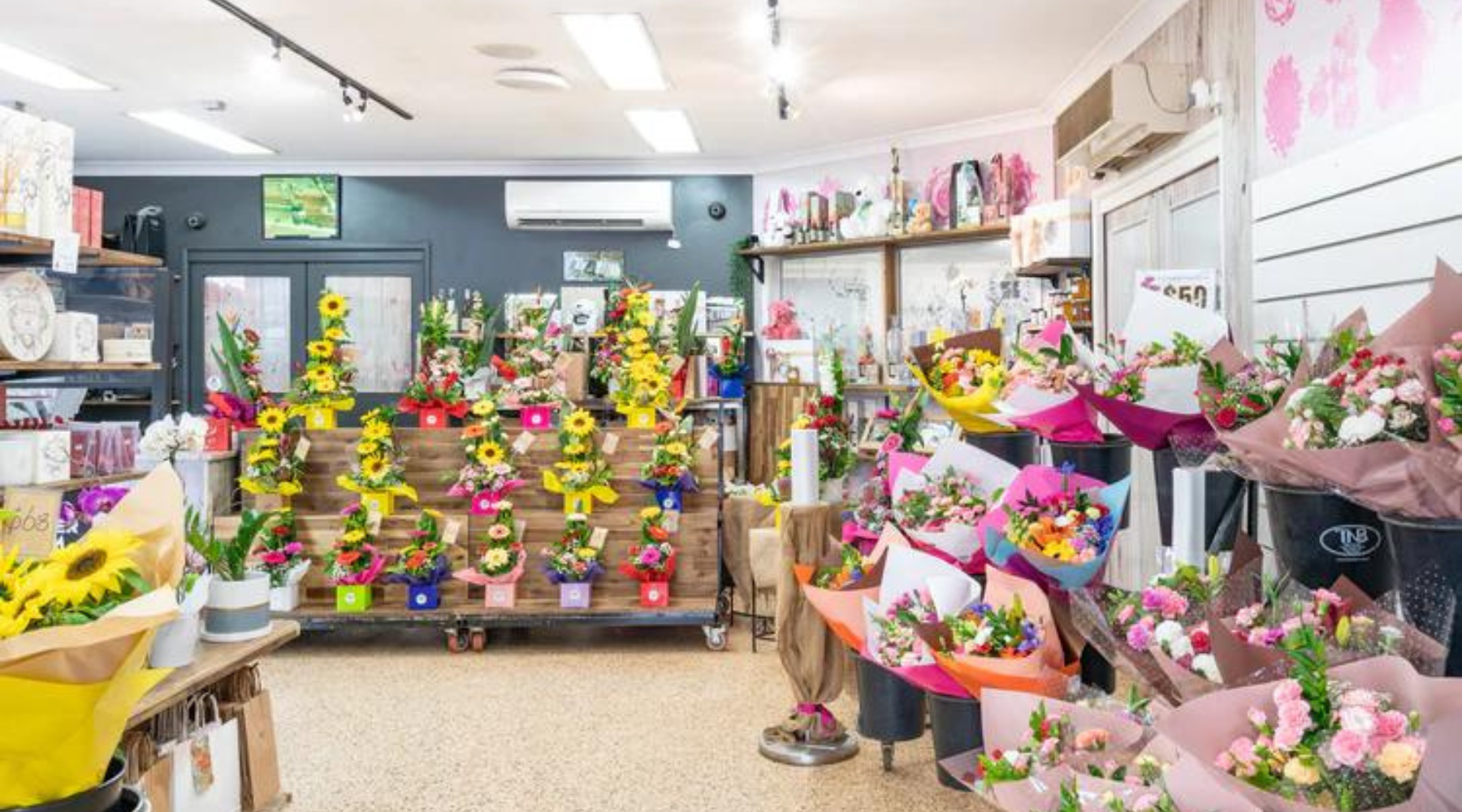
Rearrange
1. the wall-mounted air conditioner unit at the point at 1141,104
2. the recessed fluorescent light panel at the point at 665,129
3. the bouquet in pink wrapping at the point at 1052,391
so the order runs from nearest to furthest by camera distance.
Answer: the bouquet in pink wrapping at the point at 1052,391, the wall-mounted air conditioner unit at the point at 1141,104, the recessed fluorescent light panel at the point at 665,129

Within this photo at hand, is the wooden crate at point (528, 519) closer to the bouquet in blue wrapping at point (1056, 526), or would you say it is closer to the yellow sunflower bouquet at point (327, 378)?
the yellow sunflower bouquet at point (327, 378)

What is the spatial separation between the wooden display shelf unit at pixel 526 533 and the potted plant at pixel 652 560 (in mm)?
55

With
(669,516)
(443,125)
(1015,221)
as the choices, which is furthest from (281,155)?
(1015,221)

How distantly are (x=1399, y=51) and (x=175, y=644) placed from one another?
10.7 feet

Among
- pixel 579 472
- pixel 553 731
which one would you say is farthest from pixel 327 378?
pixel 553 731

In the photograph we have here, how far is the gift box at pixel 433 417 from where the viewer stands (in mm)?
5547

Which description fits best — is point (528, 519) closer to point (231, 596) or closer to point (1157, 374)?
point (231, 596)

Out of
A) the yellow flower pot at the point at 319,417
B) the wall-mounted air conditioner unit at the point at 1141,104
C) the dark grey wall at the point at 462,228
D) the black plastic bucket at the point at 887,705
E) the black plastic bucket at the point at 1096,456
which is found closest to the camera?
the black plastic bucket at the point at 1096,456

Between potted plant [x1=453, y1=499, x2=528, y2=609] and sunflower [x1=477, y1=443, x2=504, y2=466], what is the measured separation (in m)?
0.19

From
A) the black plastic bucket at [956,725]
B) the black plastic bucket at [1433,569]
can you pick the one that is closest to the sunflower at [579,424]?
the black plastic bucket at [956,725]

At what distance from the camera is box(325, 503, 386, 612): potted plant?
5184 mm

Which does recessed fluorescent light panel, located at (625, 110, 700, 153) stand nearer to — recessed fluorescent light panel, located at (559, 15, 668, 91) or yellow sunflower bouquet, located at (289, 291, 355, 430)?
recessed fluorescent light panel, located at (559, 15, 668, 91)

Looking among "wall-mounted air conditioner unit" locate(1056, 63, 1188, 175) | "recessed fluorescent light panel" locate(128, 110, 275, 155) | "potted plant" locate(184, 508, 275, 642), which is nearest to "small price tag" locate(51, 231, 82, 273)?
"potted plant" locate(184, 508, 275, 642)

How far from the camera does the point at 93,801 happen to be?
4.52ft
